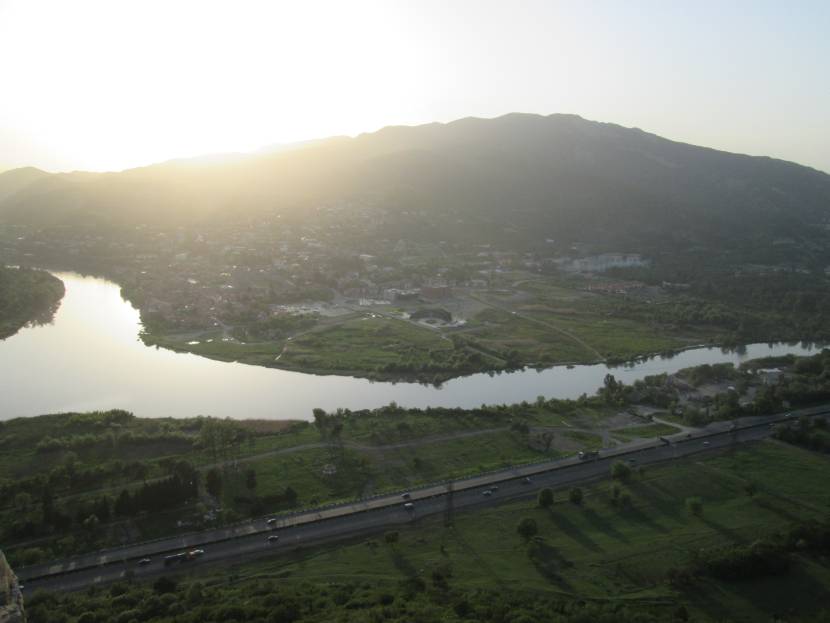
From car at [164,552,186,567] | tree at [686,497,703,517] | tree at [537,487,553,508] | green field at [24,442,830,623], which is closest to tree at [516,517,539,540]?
green field at [24,442,830,623]

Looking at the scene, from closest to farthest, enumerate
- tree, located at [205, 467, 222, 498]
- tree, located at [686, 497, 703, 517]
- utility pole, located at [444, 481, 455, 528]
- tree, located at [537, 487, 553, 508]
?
utility pole, located at [444, 481, 455, 528], tree, located at [686, 497, 703, 517], tree, located at [537, 487, 553, 508], tree, located at [205, 467, 222, 498]

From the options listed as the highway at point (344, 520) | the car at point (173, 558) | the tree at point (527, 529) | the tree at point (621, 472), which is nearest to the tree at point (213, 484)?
the highway at point (344, 520)

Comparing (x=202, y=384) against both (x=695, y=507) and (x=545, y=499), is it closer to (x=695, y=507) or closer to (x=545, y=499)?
(x=545, y=499)

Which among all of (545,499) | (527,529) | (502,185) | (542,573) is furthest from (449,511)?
(502,185)

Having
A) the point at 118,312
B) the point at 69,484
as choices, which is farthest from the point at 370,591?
the point at 118,312

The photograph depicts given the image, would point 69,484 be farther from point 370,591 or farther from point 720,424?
point 720,424

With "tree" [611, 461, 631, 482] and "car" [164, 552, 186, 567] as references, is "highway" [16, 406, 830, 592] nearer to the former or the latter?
"car" [164, 552, 186, 567]
